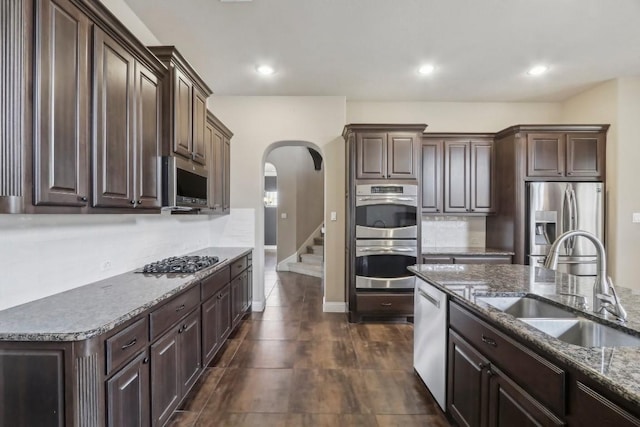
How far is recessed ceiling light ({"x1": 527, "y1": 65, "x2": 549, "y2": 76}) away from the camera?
11.4ft

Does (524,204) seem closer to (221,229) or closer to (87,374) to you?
(221,229)

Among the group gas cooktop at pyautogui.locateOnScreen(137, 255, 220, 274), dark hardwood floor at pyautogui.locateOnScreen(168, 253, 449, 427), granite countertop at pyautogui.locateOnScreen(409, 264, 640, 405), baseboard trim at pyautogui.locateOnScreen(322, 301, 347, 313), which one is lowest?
dark hardwood floor at pyautogui.locateOnScreen(168, 253, 449, 427)

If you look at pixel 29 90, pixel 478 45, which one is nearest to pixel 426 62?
pixel 478 45

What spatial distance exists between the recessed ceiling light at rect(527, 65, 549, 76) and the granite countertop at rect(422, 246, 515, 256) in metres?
2.09

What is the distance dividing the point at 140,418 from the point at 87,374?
523mm

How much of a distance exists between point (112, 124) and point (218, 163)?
1974mm

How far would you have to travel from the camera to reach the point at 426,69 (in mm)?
3500

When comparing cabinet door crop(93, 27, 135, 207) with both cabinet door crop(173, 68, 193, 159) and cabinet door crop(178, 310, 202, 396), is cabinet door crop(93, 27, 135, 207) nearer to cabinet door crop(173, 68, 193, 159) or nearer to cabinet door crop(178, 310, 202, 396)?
cabinet door crop(173, 68, 193, 159)

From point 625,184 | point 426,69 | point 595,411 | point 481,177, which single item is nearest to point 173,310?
point 595,411

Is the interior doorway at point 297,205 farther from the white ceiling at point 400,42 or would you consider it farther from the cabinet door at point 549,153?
the cabinet door at point 549,153

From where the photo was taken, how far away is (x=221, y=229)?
4.24 meters

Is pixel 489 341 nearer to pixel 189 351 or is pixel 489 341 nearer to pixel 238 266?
pixel 189 351

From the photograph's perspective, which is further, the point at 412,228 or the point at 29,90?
the point at 412,228

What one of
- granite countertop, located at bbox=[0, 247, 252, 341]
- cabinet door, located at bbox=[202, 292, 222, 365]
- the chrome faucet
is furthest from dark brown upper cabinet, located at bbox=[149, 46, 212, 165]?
the chrome faucet
